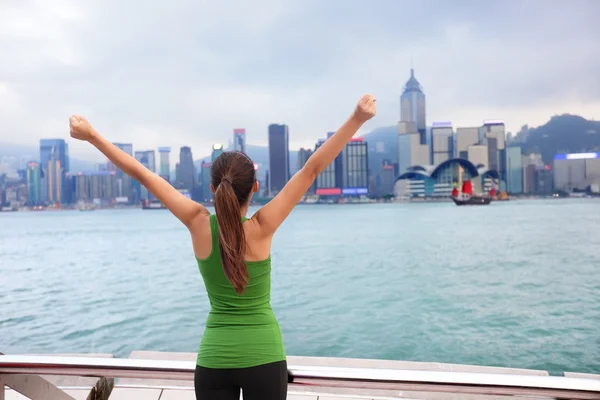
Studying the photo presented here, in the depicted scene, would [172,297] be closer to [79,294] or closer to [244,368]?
[79,294]

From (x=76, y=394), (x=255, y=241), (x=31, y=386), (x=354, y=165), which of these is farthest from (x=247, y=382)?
(x=354, y=165)

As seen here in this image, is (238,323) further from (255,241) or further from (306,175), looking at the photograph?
(306,175)

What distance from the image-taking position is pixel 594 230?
3738 centimetres

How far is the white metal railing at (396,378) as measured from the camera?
0.93m

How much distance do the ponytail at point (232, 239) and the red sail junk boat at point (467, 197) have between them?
76.1m

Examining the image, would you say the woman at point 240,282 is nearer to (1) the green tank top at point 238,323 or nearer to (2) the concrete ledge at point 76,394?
(1) the green tank top at point 238,323

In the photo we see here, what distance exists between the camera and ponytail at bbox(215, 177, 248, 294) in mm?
976

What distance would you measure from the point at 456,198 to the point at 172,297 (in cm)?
6173

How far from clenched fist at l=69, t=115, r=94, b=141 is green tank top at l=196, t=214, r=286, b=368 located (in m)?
0.32

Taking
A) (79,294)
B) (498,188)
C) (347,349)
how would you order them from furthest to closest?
(498,188) → (79,294) → (347,349)

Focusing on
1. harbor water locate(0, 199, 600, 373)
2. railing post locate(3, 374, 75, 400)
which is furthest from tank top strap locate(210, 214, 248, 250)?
harbor water locate(0, 199, 600, 373)

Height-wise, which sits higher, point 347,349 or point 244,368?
point 244,368

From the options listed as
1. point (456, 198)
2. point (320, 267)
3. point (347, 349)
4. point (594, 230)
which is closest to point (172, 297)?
point (320, 267)

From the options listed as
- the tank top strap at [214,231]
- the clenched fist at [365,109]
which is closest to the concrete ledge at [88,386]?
the tank top strap at [214,231]
